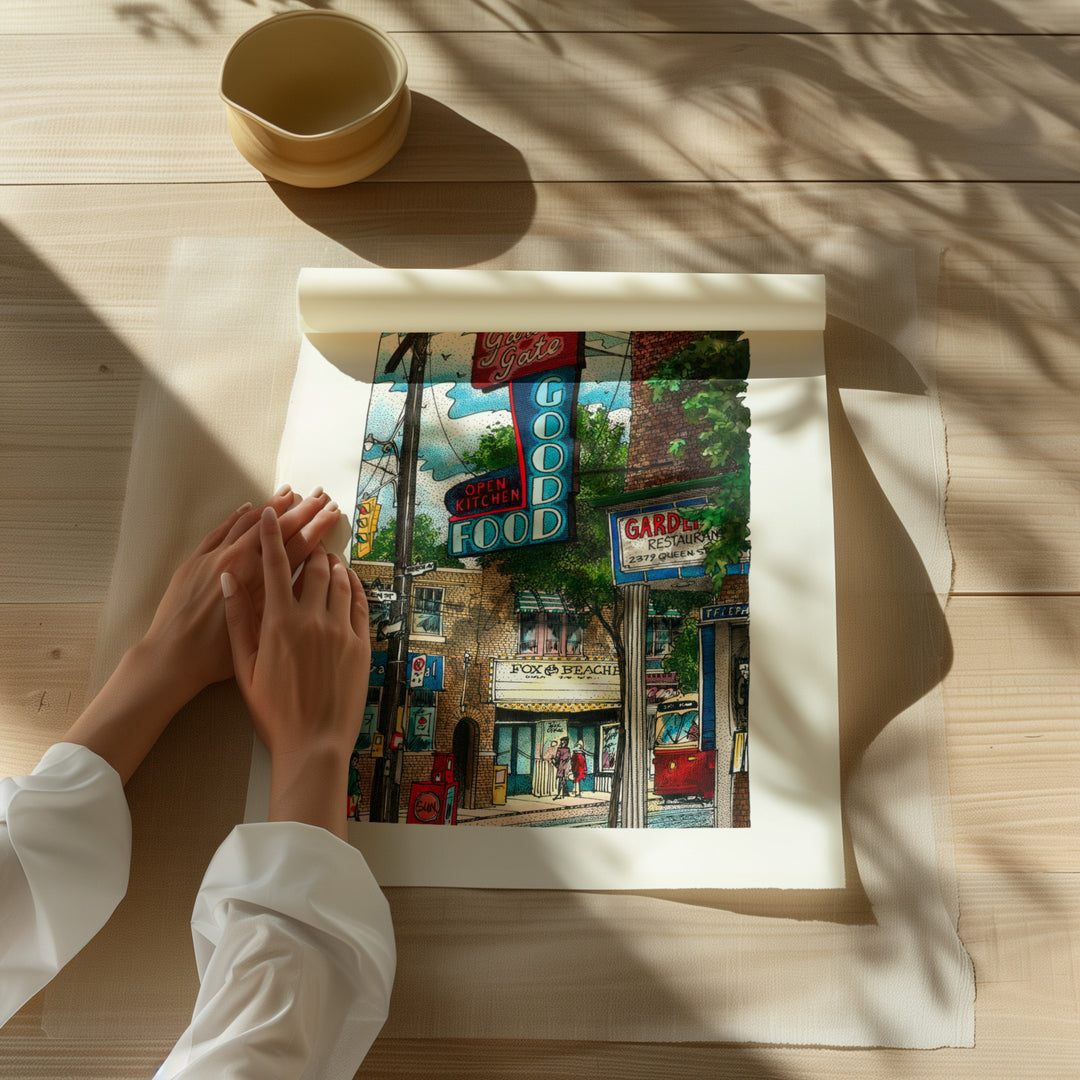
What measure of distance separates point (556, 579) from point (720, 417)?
0.55 ft

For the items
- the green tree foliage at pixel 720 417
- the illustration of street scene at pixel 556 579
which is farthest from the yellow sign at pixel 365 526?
the green tree foliage at pixel 720 417

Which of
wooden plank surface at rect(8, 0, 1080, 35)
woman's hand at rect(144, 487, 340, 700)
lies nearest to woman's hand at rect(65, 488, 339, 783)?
woman's hand at rect(144, 487, 340, 700)

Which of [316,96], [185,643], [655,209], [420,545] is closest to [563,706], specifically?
[420,545]

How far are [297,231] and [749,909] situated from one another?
593 millimetres

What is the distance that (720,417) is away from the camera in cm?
65

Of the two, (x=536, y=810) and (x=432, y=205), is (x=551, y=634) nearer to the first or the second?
(x=536, y=810)

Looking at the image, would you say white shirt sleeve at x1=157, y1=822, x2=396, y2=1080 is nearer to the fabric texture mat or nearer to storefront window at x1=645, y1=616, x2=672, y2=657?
the fabric texture mat

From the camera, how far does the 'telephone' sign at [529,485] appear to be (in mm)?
Answer: 634

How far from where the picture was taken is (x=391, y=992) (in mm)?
541

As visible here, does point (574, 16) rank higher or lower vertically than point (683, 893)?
higher

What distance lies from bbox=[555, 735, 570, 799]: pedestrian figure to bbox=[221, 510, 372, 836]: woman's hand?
0.43 feet

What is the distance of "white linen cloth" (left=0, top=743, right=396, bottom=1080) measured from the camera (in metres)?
0.49

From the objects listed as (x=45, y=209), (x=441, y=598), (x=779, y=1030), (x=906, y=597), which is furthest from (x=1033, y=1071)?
(x=45, y=209)

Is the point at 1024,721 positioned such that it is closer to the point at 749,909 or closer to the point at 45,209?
the point at 749,909
